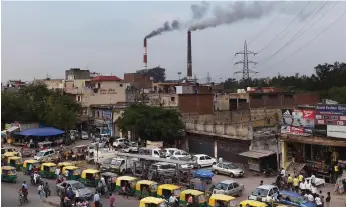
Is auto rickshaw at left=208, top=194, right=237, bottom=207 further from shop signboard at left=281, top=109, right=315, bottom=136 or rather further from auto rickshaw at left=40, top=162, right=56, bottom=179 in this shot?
auto rickshaw at left=40, top=162, right=56, bottom=179

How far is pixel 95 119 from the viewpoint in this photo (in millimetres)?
57719

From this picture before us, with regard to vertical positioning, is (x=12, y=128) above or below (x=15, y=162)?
above

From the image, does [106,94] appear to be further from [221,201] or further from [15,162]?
[221,201]

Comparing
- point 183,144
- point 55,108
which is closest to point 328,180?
point 183,144

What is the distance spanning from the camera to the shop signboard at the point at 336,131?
25.8 meters

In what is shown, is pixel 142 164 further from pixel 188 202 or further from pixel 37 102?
pixel 37 102

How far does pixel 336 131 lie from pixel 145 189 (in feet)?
40.4

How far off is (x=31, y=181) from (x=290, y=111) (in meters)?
18.5

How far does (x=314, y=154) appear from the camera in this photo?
28.5 metres

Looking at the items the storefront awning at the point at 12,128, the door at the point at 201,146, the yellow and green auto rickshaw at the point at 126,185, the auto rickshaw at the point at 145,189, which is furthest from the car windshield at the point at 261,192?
the storefront awning at the point at 12,128

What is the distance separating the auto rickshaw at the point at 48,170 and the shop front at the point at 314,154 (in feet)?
53.2

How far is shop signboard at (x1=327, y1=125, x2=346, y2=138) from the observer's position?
25.8 m

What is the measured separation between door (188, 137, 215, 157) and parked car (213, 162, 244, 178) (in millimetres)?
5869

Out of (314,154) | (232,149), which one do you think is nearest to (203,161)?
(232,149)
